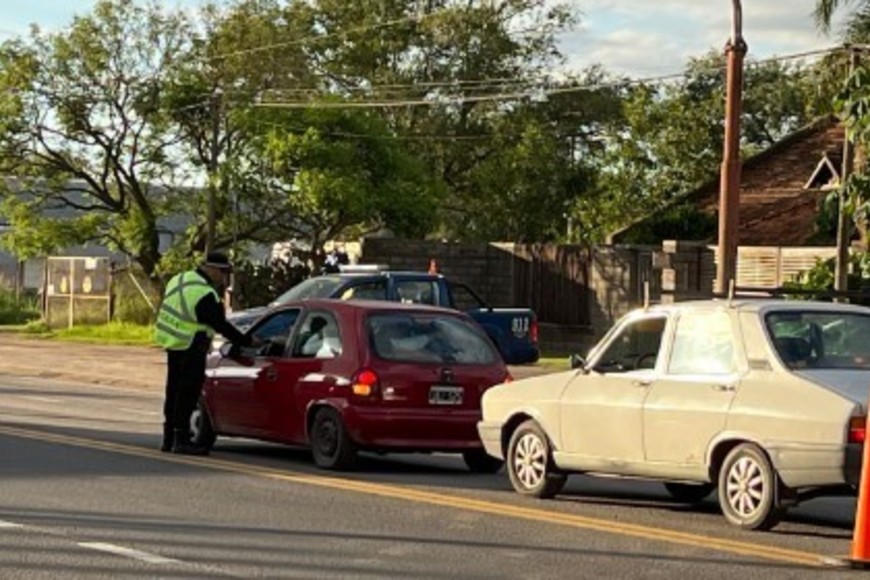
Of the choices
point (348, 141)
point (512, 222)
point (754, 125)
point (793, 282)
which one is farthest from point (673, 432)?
point (754, 125)

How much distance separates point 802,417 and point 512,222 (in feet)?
175

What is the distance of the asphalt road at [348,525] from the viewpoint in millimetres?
10766

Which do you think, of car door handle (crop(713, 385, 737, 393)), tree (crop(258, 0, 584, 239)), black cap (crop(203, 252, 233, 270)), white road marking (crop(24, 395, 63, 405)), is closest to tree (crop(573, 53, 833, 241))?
tree (crop(258, 0, 584, 239))

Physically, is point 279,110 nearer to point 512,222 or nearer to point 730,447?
point 512,222

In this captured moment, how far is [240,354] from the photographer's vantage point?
17.6m

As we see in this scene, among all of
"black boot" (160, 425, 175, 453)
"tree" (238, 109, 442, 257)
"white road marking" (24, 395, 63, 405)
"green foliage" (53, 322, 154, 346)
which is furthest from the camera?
"green foliage" (53, 322, 154, 346)

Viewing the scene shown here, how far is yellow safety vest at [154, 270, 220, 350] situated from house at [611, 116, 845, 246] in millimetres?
25984

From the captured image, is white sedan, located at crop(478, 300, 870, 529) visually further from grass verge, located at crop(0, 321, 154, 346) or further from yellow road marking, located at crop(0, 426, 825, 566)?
grass verge, located at crop(0, 321, 154, 346)

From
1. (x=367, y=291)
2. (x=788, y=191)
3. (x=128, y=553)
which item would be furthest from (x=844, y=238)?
(x=128, y=553)

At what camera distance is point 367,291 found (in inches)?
1086

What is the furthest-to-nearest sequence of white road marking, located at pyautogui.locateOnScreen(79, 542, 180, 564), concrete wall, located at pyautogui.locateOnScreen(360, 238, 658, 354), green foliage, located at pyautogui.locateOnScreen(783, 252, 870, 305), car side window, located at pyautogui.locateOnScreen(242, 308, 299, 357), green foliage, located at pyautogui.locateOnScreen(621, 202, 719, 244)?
green foliage, located at pyautogui.locateOnScreen(621, 202, 719, 244) → concrete wall, located at pyautogui.locateOnScreen(360, 238, 658, 354) → green foliage, located at pyautogui.locateOnScreen(783, 252, 870, 305) → car side window, located at pyautogui.locateOnScreen(242, 308, 299, 357) → white road marking, located at pyautogui.locateOnScreen(79, 542, 180, 564)

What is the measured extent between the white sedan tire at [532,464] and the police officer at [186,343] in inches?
140

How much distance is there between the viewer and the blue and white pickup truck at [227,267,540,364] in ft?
89.9

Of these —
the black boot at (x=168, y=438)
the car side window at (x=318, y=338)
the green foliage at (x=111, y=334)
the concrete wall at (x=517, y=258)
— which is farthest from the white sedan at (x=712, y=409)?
the green foliage at (x=111, y=334)
